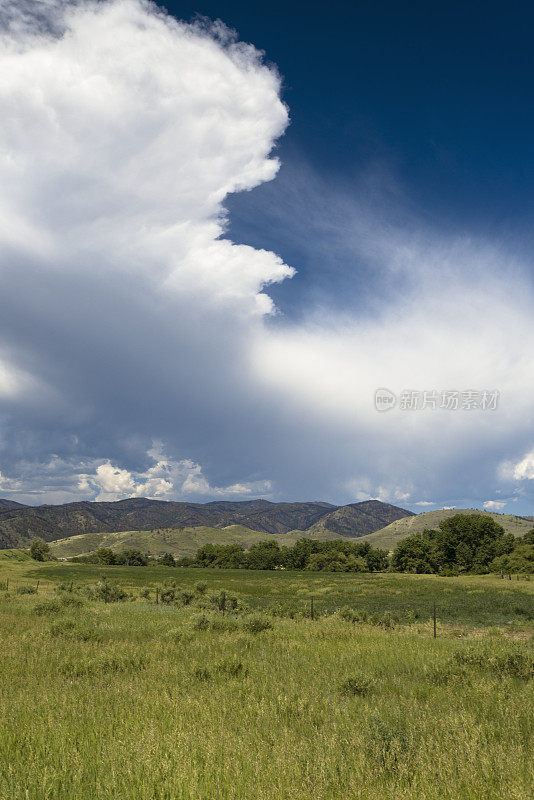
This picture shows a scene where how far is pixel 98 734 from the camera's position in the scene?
250 inches

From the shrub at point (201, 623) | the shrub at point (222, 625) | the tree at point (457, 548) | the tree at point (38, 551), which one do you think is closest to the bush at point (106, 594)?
the shrub at point (201, 623)

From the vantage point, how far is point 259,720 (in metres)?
6.93

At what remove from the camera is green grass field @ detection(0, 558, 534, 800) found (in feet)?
15.8

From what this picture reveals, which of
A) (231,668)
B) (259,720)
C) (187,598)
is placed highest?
(259,720)

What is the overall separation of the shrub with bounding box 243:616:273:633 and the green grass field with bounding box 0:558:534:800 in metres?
2.60

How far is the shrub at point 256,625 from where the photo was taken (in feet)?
54.5

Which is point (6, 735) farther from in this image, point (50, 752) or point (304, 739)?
point (304, 739)

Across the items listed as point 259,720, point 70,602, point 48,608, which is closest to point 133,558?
point 70,602

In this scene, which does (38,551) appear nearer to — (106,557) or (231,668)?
(106,557)

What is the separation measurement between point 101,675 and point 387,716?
6.54 m

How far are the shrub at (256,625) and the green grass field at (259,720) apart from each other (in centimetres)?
260

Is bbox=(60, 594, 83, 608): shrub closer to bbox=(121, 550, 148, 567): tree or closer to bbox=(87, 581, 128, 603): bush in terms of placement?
bbox=(87, 581, 128, 603): bush

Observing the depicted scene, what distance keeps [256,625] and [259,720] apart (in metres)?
10.5

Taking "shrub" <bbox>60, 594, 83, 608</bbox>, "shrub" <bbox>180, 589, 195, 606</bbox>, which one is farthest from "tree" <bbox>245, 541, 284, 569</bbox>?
"shrub" <bbox>60, 594, 83, 608</bbox>
